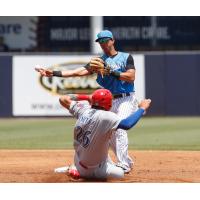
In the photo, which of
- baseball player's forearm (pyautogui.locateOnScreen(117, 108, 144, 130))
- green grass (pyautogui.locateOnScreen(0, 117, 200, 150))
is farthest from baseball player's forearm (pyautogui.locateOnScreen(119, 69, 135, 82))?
green grass (pyautogui.locateOnScreen(0, 117, 200, 150))

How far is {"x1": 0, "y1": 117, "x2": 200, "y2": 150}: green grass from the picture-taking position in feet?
41.6

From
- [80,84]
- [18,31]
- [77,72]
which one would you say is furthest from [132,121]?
[18,31]

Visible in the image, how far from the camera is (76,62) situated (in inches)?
821

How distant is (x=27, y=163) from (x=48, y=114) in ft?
36.1

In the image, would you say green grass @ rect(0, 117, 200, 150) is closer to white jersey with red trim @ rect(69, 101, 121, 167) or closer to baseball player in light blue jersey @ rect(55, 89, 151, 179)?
baseball player in light blue jersey @ rect(55, 89, 151, 179)

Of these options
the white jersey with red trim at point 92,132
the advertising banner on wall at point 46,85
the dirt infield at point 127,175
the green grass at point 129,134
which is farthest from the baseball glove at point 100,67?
the advertising banner on wall at point 46,85

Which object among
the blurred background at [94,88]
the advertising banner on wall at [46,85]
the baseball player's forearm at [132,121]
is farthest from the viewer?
the advertising banner on wall at [46,85]

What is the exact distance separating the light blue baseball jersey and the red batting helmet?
94 cm

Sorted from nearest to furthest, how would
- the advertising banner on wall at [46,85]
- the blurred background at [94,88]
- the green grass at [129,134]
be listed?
1. the green grass at [129,134]
2. the blurred background at [94,88]
3. the advertising banner on wall at [46,85]

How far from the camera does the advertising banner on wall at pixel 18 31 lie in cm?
2789

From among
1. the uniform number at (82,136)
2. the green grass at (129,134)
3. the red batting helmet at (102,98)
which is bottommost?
the green grass at (129,134)

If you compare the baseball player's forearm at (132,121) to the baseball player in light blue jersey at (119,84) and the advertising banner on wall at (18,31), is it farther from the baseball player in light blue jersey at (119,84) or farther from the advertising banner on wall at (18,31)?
the advertising banner on wall at (18,31)

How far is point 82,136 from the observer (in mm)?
7375

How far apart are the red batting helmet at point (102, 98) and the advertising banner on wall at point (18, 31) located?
20.8 m
